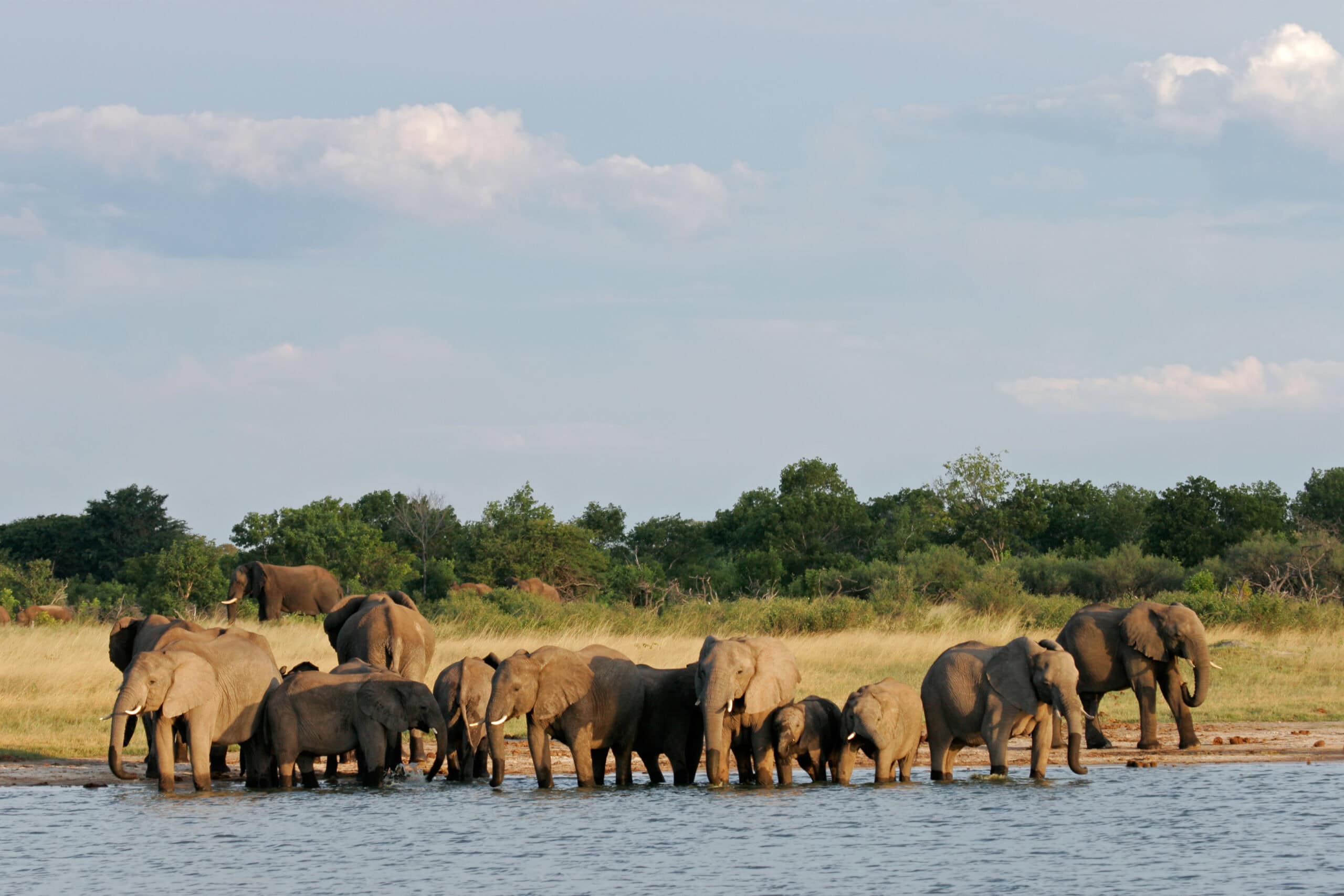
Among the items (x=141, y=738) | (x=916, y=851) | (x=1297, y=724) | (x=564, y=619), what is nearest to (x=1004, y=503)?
(x=564, y=619)

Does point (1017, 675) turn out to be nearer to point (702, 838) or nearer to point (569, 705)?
point (702, 838)

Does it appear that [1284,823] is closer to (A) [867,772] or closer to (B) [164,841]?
(A) [867,772]

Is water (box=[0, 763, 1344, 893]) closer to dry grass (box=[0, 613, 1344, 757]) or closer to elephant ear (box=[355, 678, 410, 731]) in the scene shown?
elephant ear (box=[355, 678, 410, 731])

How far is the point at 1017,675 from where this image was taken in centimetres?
1548

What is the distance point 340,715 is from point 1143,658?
29.7 feet

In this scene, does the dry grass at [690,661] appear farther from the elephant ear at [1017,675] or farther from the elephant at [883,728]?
the elephant ear at [1017,675]

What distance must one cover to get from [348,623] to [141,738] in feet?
9.23

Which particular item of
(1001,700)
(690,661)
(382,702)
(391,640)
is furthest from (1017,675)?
(690,661)

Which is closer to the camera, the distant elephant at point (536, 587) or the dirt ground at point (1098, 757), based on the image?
the dirt ground at point (1098, 757)

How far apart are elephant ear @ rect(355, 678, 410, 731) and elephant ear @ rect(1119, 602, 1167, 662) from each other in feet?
27.2

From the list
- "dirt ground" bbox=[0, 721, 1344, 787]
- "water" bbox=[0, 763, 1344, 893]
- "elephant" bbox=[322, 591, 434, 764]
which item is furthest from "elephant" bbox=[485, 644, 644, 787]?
"elephant" bbox=[322, 591, 434, 764]

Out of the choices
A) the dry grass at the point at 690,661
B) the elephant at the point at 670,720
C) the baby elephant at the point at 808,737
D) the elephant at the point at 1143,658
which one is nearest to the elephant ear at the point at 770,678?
the baby elephant at the point at 808,737

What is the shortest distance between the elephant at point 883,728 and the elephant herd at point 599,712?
0.06 ft

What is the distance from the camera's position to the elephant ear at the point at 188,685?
15.1 m
